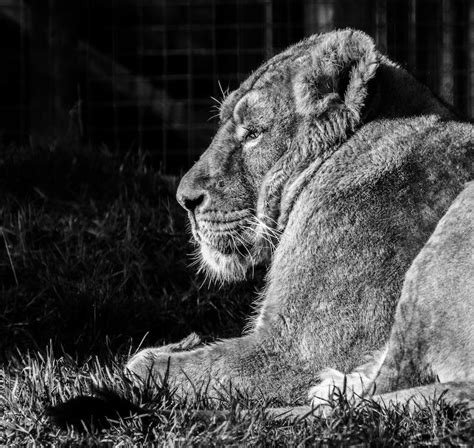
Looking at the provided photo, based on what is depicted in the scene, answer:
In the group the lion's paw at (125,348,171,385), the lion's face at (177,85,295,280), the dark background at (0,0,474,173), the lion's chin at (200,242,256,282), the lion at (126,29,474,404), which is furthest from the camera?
the dark background at (0,0,474,173)

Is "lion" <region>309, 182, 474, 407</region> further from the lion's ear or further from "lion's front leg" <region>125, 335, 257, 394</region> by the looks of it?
the lion's ear

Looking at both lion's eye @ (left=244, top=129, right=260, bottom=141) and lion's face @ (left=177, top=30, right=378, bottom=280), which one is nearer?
lion's face @ (left=177, top=30, right=378, bottom=280)

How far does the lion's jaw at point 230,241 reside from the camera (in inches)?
185

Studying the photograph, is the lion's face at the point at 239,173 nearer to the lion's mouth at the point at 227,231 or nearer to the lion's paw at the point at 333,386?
the lion's mouth at the point at 227,231

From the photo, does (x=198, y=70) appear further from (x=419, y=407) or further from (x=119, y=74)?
(x=419, y=407)

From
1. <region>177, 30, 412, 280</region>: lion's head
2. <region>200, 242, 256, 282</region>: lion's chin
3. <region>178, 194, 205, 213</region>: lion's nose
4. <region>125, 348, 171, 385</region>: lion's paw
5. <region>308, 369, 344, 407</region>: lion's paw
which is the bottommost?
<region>125, 348, 171, 385</region>: lion's paw

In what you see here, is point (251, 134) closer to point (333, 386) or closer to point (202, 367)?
point (202, 367)

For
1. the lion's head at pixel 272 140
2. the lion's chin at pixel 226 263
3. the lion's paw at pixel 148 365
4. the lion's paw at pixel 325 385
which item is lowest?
the lion's paw at pixel 148 365

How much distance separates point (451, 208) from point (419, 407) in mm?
781

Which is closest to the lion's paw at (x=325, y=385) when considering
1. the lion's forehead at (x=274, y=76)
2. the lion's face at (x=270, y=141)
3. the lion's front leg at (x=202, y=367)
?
the lion's front leg at (x=202, y=367)

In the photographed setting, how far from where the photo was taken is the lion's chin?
4.85m

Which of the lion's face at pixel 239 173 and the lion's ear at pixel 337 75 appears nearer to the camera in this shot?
the lion's ear at pixel 337 75

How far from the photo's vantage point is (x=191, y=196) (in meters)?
4.77

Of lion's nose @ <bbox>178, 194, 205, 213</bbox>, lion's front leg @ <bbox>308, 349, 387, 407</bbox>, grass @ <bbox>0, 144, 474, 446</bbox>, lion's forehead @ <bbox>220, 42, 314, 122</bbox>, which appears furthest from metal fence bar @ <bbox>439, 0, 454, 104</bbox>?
lion's front leg @ <bbox>308, 349, 387, 407</bbox>
